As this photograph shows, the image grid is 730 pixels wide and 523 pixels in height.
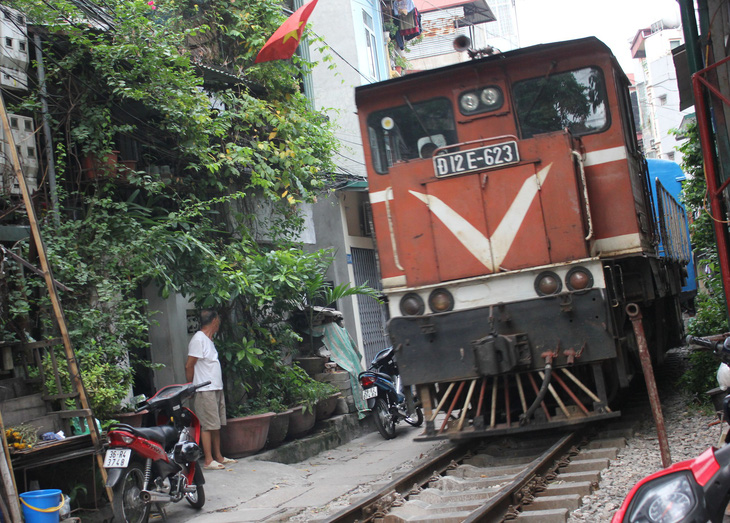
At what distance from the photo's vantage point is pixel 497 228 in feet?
21.9

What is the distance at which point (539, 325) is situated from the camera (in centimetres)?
650

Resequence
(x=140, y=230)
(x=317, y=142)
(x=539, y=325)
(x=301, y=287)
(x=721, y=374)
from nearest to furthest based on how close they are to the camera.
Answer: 1. (x=721, y=374)
2. (x=539, y=325)
3. (x=140, y=230)
4. (x=301, y=287)
5. (x=317, y=142)

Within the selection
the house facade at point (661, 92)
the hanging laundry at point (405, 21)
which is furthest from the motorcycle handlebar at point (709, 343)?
the house facade at point (661, 92)

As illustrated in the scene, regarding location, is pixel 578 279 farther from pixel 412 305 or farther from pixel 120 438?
pixel 120 438

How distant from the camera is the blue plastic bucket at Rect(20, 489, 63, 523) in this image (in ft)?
16.5

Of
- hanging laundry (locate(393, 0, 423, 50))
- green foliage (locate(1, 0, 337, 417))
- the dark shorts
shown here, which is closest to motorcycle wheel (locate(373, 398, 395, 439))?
green foliage (locate(1, 0, 337, 417))

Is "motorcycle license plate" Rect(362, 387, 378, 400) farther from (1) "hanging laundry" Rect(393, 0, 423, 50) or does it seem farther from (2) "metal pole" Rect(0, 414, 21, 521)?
(1) "hanging laundry" Rect(393, 0, 423, 50)

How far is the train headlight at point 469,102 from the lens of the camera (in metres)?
7.15

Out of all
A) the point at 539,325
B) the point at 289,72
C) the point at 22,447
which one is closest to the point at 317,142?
the point at 289,72

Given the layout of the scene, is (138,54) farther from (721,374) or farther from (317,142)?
(721,374)

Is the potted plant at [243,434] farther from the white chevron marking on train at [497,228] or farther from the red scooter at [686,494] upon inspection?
the red scooter at [686,494]

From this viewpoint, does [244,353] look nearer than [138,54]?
No

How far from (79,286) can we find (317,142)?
4.83 metres

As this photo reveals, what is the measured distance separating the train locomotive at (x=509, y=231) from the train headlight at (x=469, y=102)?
0.01 metres
